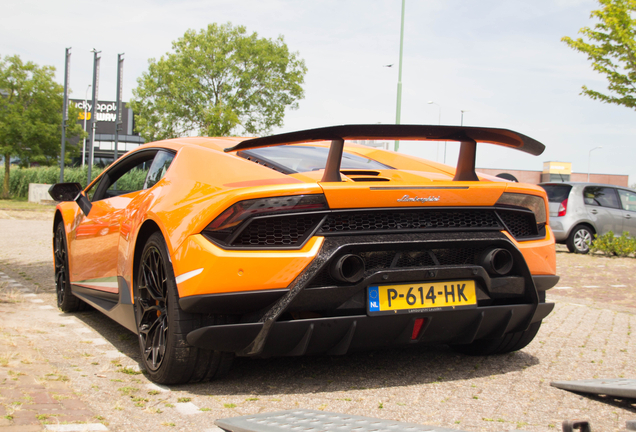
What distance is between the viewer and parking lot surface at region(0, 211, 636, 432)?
271 centimetres

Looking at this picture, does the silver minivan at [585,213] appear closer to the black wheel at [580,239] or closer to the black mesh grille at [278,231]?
the black wheel at [580,239]

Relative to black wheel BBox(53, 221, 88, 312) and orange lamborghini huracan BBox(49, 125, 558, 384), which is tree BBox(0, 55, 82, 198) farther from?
orange lamborghini huracan BBox(49, 125, 558, 384)

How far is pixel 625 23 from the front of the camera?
14336 mm

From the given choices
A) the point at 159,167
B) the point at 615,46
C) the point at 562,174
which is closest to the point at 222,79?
the point at 615,46

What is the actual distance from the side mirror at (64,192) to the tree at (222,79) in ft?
100.0

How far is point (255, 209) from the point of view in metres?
2.79

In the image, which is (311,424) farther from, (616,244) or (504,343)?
(616,244)

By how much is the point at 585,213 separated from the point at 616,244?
3.43 ft

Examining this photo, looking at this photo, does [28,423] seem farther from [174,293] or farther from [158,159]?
[158,159]

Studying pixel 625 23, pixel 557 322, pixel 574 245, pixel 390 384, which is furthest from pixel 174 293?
pixel 625 23

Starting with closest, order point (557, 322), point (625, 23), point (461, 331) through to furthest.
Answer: point (461, 331) < point (557, 322) < point (625, 23)

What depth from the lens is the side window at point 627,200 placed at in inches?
540

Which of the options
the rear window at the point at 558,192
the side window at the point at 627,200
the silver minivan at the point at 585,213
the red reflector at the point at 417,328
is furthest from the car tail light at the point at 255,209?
the side window at the point at 627,200

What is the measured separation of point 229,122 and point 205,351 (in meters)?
33.4
